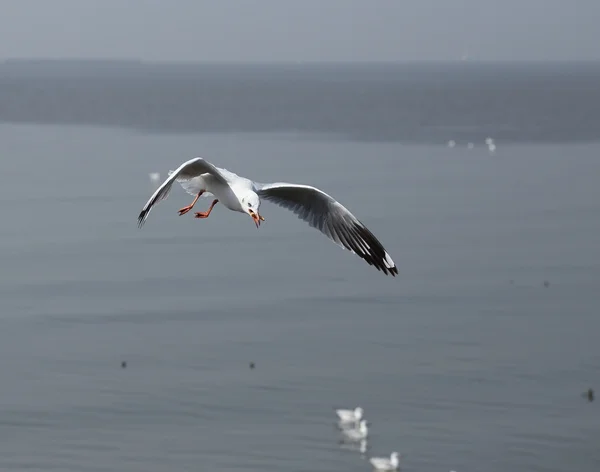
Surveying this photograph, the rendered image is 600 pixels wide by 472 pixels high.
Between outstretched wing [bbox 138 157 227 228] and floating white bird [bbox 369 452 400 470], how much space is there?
25.5ft

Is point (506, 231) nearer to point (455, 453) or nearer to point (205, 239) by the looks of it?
point (205, 239)

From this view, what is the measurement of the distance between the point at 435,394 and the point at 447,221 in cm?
1683

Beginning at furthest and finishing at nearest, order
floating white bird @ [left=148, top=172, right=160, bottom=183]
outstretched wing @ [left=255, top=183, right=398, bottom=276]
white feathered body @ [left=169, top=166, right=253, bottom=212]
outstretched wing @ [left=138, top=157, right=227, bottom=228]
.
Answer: floating white bird @ [left=148, top=172, right=160, bottom=183]
outstretched wing @ [left=255, top=183, right=398, bottom=276]
white feathered body @ [left=169, top=166, right=253, bottom=212]
outstretched wing @ [left=138, top=157, right=227, bottom=228]

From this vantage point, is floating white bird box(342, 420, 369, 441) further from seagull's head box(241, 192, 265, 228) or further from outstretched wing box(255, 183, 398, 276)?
seagull's head box(241, 192, 265, 228)

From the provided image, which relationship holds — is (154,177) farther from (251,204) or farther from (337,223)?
(251,204)

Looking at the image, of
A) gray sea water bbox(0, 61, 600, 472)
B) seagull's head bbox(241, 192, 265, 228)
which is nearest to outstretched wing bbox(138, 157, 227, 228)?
seagull's head bbox(241, 192, 265, 228)

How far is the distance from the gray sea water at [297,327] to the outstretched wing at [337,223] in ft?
22.5

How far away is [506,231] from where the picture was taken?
36.4 metres

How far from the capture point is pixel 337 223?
1248 centimetres

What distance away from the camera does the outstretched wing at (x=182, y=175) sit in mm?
10523

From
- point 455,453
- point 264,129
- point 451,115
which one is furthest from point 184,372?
point 451,115

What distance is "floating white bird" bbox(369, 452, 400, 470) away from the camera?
18031 mm

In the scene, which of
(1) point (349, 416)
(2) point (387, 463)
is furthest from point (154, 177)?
(2) point (387, 463)

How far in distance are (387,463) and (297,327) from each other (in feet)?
24.8
